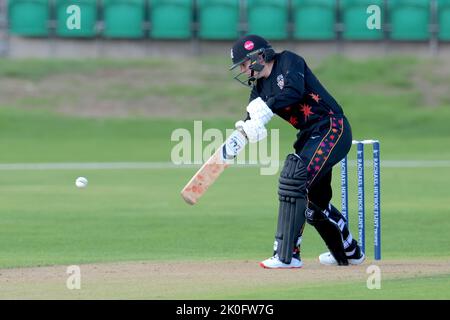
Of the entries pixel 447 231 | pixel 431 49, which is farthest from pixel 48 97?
pixel 447 231

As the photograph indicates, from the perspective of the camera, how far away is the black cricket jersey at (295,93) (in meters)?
8.97

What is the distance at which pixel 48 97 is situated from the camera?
28156 millimetres

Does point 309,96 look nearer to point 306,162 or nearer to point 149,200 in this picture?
point 306,162

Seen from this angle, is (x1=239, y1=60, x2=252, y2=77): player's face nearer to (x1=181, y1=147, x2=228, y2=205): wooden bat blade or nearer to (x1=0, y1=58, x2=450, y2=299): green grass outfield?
(x1=181, y1=147, x2=228, y2=205): wooden bat blade

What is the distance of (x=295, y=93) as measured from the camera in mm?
→ 8961

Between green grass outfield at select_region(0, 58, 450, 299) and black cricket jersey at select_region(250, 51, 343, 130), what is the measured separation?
1373 millimetres

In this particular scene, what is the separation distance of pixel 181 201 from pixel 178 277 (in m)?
7.48

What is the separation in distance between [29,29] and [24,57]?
80 cm

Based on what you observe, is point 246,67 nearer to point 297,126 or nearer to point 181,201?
point 297,126

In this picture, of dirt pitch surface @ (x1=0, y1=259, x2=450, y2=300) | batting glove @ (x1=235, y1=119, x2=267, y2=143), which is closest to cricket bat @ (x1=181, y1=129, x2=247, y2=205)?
batting glove @ (x1=235, y1=119, x2=267, y2=143)

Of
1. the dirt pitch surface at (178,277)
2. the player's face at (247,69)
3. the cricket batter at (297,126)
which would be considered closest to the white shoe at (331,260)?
the dirt pitch surface at (178,277)

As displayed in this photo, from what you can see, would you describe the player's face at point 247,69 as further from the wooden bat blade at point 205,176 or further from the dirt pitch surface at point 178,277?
the dirt pitch surface at point 178,277

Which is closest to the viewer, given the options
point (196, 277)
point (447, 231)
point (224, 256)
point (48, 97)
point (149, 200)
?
point (196, 277)

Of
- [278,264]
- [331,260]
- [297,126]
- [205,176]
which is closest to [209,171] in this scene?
[205,176]
